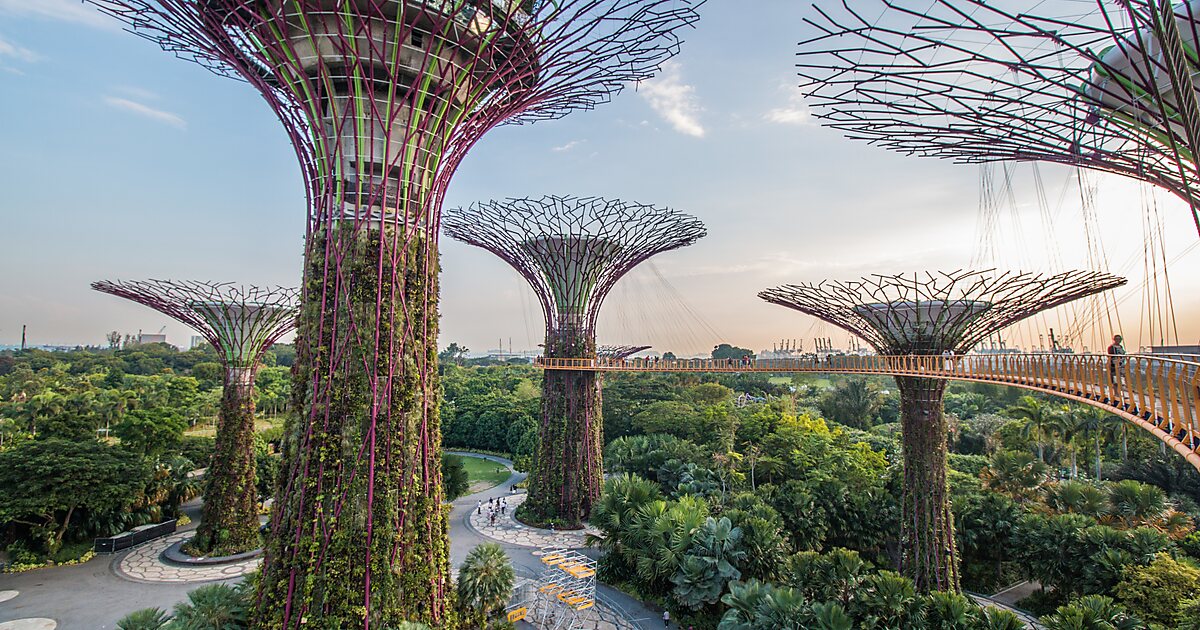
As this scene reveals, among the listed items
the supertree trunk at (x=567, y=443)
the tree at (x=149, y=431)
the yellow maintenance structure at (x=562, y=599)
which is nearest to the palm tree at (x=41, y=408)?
the tree at (x=149, y=431)

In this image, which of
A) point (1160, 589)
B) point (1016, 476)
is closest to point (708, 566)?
point (1160, 589)

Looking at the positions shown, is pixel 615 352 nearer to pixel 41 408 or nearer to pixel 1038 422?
pixel 1038 422

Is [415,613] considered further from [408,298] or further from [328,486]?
[408,298]

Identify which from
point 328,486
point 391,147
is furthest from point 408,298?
point 328,486

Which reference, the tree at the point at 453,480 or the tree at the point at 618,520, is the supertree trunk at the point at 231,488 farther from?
the tree at the point at 618,520

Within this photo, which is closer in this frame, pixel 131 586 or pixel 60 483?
pixel 131 586
